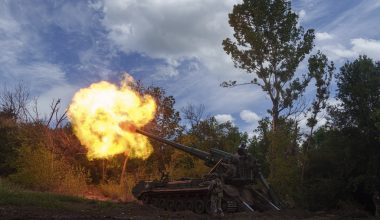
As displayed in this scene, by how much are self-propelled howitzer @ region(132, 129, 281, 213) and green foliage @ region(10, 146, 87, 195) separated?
749 centimetres

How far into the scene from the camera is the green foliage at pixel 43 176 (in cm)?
2973

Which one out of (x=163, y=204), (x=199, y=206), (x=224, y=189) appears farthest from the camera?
(x=163, y=204)

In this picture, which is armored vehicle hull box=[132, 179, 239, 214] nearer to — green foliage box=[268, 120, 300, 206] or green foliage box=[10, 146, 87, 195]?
green foliage box=[10, 146, 87, 195]

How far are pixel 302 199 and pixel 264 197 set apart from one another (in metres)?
5.11

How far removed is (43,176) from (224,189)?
13223mm

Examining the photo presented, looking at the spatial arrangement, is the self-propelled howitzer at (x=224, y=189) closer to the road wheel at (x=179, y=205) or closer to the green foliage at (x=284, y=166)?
the road wheel at (x=179, y=205)

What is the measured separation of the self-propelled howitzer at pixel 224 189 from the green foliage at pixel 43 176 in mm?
7493

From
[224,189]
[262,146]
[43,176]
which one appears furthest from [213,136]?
[224,189]

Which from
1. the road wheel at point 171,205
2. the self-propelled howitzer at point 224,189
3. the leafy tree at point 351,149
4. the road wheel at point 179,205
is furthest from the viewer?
the leafy tree at point 351,149

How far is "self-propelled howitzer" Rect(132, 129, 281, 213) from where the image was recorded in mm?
21359

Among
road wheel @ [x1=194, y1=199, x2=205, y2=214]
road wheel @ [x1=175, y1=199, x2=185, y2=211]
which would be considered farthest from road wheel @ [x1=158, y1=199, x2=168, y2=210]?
road wheel @ [x1=194, y1=199, x2=205, y2=214]

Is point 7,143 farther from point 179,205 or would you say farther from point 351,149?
point 351,149

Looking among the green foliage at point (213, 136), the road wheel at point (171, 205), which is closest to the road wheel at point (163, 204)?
the road wheel at point (171, 205)

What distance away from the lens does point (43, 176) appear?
29703 millimetres
